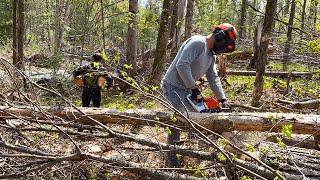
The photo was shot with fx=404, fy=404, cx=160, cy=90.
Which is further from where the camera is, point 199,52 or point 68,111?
point 68,111

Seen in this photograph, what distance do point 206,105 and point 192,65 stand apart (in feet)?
1.85

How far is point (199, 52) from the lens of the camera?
509 centimetres

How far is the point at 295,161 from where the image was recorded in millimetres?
4543

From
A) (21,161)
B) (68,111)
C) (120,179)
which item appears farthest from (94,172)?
(68,111)

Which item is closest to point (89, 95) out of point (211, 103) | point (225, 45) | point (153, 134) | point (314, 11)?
point (153, 134)

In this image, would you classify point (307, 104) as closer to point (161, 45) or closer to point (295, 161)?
point (295, 161)

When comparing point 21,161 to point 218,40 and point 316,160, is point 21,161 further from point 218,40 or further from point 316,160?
point 316,160

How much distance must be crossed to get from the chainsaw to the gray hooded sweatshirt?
0.23m

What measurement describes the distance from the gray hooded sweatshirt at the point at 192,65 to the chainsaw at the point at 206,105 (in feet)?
0.76

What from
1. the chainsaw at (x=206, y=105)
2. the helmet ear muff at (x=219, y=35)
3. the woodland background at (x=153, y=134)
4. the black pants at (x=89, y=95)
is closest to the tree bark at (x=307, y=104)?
the woodland background at (x=153, y=134)

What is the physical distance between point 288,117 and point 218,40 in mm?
1288

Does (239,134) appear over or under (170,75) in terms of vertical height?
under

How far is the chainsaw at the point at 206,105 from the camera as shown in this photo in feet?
17.4

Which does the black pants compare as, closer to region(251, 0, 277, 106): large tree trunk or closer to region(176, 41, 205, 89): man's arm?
region(176, 41, 205, 89): man's arm
